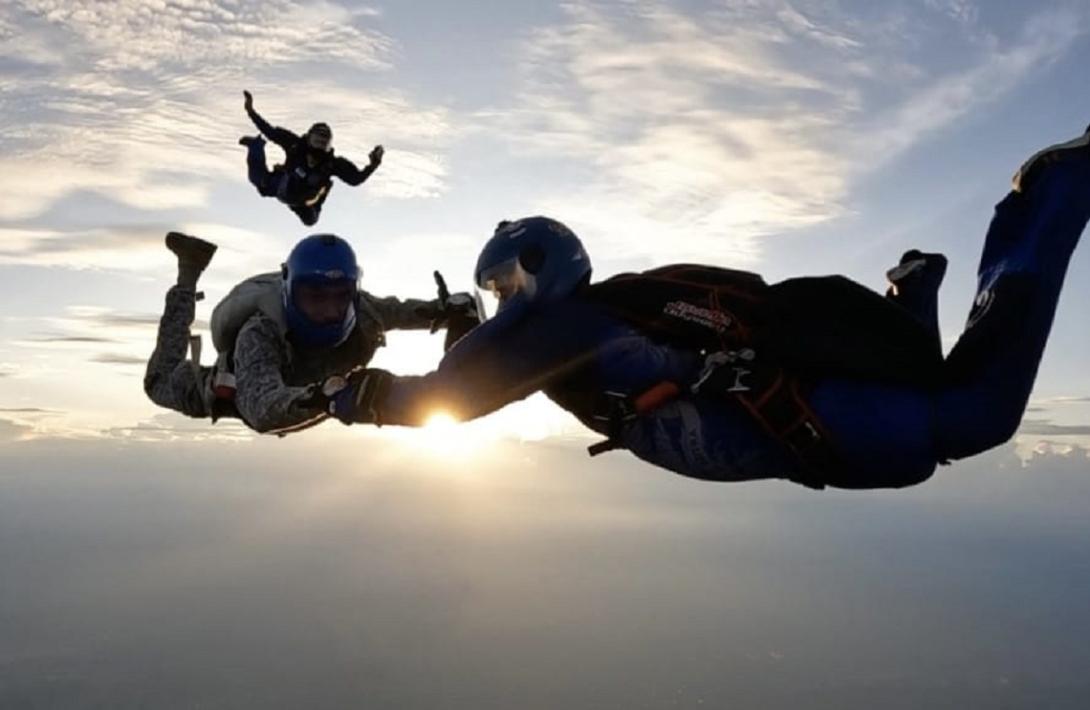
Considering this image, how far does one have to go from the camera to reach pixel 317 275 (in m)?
5.44

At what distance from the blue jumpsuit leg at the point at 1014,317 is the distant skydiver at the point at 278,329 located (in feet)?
8.76

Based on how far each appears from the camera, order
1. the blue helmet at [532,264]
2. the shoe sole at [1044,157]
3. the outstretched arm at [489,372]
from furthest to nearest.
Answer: the blue helmet at [532,264]
the outstretched arm at [489,372]
the shoe sole at [1044,157]

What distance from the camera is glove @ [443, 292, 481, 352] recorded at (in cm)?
499

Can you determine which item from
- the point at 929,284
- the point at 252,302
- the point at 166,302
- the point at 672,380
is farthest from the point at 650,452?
the point at 166,302

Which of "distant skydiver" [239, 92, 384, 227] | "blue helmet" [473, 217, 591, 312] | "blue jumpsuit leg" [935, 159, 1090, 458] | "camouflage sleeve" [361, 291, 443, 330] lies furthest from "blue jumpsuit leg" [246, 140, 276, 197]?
"blue jumpsuit leg" [935, 159, 1090, 458]

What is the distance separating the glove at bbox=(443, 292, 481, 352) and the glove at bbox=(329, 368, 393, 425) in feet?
3.84

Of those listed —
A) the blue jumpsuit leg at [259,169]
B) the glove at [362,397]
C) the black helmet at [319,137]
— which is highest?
the black helmet at [319,137]

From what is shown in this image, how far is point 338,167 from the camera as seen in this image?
8.98 metres

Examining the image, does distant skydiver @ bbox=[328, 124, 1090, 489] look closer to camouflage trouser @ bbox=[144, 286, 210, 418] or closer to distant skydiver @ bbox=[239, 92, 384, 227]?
camouflage trouser @ bbox=[144, 286, 210, 418]

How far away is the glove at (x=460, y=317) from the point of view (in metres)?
4.99

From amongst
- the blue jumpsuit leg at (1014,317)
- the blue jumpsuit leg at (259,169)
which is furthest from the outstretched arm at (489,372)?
the blue jumpsuit leg at (259,169)

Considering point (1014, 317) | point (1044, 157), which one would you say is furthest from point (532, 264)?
point (1044, 157)

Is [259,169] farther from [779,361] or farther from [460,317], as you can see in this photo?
[779,361]

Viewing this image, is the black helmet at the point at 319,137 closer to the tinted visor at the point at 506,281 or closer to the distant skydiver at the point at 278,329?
the distant skydiver at the point at 278,329
